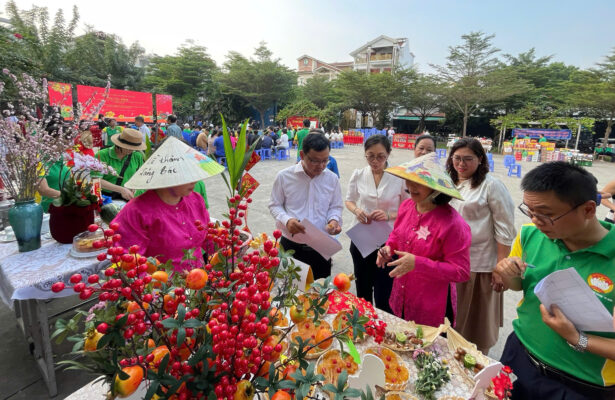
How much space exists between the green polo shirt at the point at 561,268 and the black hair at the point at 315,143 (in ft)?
4.31

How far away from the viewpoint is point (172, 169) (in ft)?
4.72

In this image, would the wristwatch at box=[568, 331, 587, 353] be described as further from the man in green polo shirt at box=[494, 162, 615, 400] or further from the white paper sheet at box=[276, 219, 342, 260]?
the white paper sheet at box=[276, 219, 342, 260]

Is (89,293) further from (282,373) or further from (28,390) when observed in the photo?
(28,390)

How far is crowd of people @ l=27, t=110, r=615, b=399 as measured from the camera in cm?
107

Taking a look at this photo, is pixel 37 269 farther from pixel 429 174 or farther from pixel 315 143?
pixel 429 174

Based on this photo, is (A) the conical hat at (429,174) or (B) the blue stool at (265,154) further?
(B) the blue stool at (265,154)

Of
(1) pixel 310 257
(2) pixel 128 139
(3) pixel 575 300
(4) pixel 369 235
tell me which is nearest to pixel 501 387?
(3) pixel 575 300

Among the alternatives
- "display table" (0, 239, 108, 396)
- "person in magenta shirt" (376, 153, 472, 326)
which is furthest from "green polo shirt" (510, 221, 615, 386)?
"display table" (0, 239, 108, 396)

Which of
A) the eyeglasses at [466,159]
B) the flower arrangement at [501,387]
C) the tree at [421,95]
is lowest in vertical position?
the flower arrangement at [501,387]

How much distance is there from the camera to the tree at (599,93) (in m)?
17.3

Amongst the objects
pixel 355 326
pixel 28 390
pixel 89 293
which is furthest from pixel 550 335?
pixel 28 390

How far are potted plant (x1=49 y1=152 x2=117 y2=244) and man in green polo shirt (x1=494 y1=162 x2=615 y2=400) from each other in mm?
2327

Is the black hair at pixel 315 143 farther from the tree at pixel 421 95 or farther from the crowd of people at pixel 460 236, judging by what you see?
the tree at pixel 421 95

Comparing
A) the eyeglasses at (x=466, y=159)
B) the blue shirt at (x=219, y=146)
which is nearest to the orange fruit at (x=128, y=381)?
the eyeglasses at (x=466, y=159)
